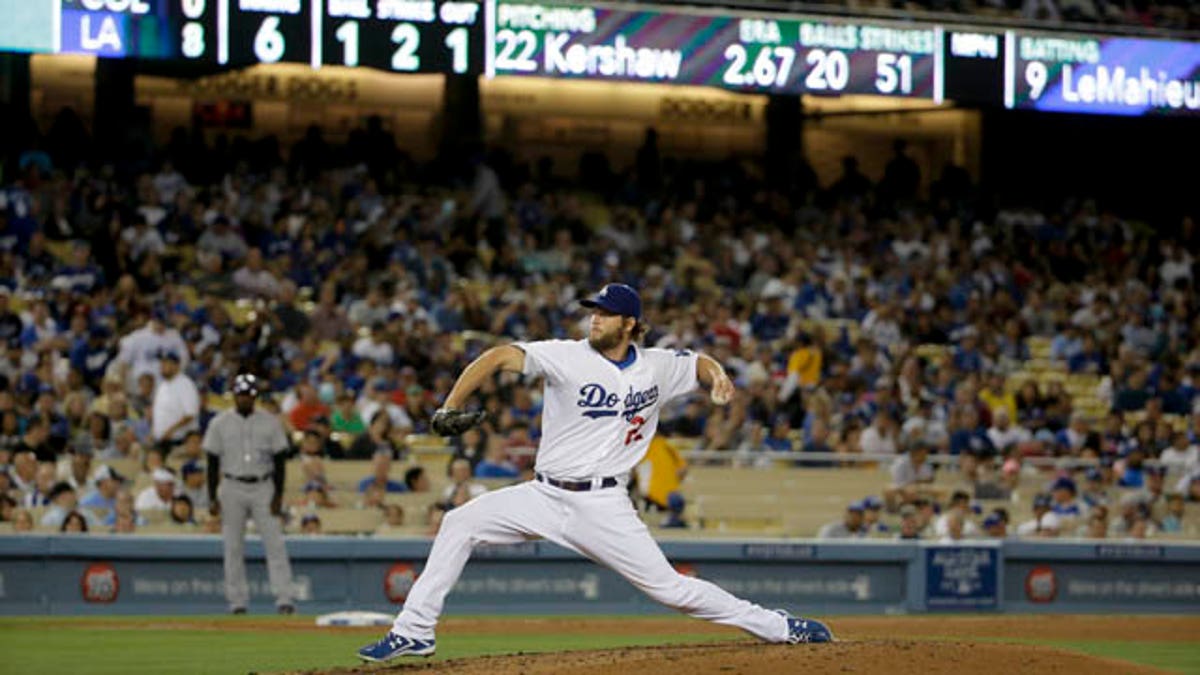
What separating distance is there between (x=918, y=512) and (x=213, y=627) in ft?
22.7

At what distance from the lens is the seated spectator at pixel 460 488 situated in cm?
1675

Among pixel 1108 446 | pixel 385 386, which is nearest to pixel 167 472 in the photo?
pixel 385 386

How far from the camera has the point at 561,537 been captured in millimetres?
8977

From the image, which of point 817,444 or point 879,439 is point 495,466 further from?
point 879,439

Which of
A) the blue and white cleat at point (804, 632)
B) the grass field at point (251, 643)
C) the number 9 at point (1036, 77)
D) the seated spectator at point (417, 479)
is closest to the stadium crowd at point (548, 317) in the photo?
the seated spectator at point (417, 479)

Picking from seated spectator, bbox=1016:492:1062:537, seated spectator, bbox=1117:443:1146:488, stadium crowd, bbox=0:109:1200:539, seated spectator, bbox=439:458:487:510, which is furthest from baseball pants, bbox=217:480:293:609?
seated spectator, bbox=1117:443:1146:488

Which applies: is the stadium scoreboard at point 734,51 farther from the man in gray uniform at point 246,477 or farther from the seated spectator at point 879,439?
the man in gray uniform at point 246,477

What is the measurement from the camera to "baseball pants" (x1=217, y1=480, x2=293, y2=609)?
14609 mm

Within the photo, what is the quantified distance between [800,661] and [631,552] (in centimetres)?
89

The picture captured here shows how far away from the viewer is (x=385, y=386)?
63.4 ft

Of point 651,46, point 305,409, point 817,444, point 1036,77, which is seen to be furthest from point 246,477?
point 1036,77

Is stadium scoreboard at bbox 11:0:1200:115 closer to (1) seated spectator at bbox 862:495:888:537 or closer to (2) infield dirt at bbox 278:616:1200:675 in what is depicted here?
(1) seated spectator at bbox 862:495:888:537

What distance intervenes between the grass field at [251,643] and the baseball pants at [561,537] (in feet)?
6.51

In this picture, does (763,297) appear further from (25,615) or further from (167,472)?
(25,615)
